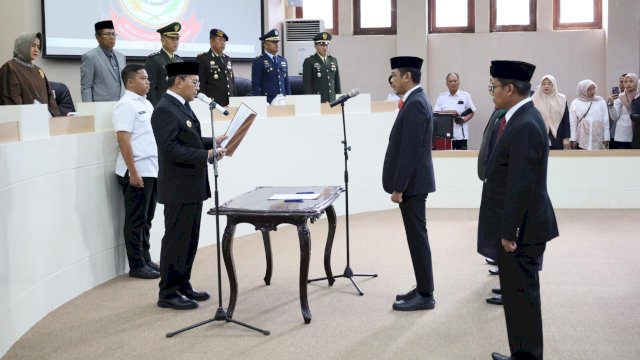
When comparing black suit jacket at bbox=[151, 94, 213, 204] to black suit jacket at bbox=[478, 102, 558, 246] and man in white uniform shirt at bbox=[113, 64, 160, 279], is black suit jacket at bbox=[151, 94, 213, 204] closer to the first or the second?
man in white uniform shirt at bbox=[113, 64, 160, 279]

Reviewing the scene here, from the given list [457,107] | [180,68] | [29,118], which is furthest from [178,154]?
[457,107]

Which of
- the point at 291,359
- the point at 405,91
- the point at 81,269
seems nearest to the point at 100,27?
the point at 81,269

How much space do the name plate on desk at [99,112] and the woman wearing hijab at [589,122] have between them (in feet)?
18.7

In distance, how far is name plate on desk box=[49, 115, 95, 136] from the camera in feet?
15.8

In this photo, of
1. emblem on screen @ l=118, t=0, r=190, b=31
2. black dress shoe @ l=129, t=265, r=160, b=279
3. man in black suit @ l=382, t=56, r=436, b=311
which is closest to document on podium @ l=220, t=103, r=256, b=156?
man in black suit @ l=382, t=56, r=436, b=311

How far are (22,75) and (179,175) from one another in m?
1.75

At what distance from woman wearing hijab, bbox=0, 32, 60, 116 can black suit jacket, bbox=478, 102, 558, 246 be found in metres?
3.49

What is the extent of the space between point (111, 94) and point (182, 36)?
3.48 meters

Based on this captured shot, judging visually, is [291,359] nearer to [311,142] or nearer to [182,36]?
[311,142]

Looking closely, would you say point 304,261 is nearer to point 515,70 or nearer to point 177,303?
point 177,303

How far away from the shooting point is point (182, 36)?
944cm

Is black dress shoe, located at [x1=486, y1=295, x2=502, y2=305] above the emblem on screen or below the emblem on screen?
below

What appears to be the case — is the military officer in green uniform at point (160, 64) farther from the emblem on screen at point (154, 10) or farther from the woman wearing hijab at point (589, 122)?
the woman wearing hijab at point (589, 122)

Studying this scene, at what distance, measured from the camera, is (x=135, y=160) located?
17.3 ft
